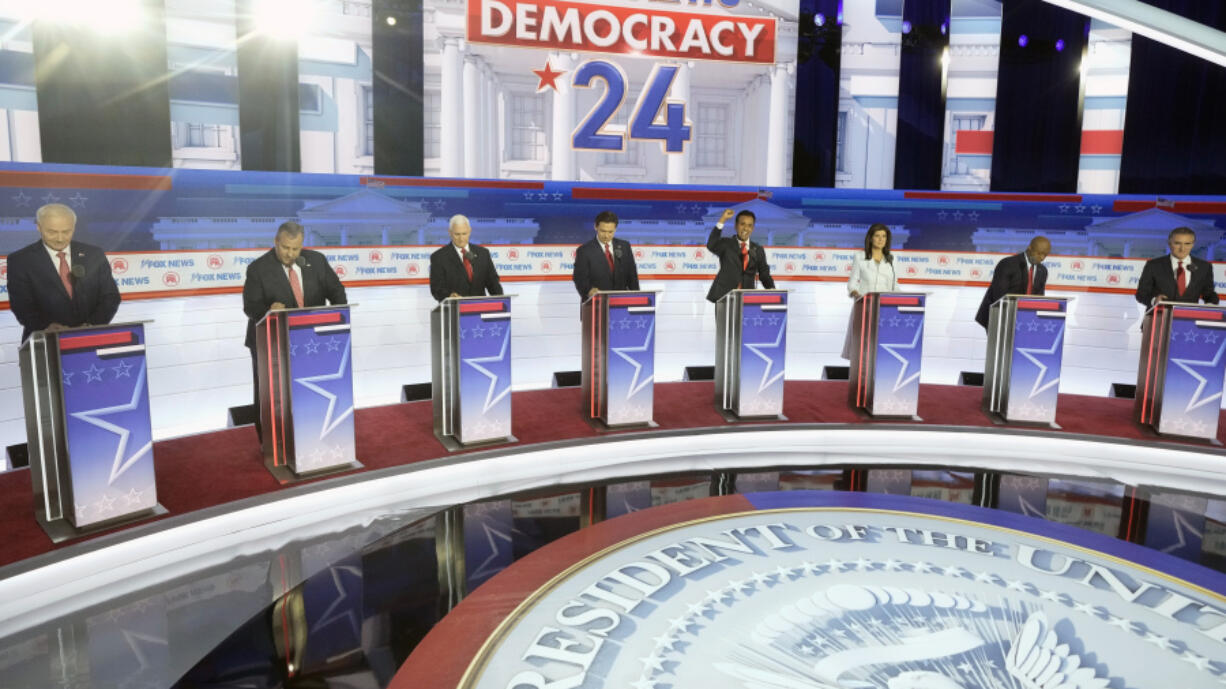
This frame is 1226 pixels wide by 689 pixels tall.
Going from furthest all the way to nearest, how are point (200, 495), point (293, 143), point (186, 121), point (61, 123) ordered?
point (293, 143)
point (186, 121)
point (61, 123)
point (200, 495)

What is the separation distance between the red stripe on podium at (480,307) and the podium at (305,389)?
0.58 m

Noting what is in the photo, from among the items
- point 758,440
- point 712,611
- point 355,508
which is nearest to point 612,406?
point 758,440

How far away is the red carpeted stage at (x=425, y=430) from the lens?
3260 mm

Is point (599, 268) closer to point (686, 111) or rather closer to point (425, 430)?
point (425, 430)

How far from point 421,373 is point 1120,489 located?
15.0ft

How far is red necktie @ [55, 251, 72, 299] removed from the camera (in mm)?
3324

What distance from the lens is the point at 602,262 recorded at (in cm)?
490

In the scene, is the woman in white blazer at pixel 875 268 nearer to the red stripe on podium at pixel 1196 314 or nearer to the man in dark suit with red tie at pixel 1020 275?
the man in dark suit with red tie at pixel 1020 275

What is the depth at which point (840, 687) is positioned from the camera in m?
2.05

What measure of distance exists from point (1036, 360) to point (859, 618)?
276 cm

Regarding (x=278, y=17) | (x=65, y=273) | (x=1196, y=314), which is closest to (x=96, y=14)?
(x=278, y=17)

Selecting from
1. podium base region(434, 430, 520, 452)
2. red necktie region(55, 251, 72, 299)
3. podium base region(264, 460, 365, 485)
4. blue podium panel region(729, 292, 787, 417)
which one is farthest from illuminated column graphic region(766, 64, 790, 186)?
red necktie region(55, 251, 72, 299)

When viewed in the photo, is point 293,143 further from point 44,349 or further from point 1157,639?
point 1157,639

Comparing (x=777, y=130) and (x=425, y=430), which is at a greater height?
(x=777, y=130)
